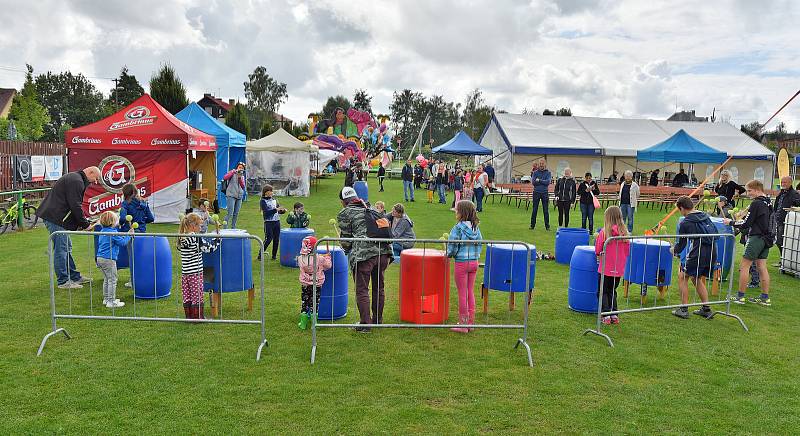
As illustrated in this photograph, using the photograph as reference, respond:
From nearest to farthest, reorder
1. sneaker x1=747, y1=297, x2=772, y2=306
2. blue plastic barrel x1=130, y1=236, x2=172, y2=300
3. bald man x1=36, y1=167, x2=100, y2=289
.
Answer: blue plastic barrel x1=130, y1=236, x2=172, y2=300
bald man x1=36, y1=167, x2=100, y2=289
sneaker x1=747, y1=297, x2=772, y2=306

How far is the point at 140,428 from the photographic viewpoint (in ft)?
14.3

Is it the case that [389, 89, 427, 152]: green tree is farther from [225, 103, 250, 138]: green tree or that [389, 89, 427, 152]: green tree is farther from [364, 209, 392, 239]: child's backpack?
[364, 209, 392, 239]: child's backpack

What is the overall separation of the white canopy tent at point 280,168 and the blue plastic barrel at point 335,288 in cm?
1986

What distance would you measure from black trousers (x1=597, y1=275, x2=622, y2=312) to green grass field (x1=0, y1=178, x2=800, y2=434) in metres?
0.29

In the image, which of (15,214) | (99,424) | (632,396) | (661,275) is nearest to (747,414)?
(632,396)

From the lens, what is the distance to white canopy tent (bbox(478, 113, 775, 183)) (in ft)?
98.2

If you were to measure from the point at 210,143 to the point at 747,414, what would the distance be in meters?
15.8

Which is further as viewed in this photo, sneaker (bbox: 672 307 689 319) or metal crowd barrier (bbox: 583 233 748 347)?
sneaker (bbox: 672 307 689 319)

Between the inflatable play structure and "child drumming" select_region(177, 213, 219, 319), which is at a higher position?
the inflatable play structure

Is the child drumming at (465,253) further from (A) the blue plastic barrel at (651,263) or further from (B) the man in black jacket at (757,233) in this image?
(B) the man in black jacket at (757,233)

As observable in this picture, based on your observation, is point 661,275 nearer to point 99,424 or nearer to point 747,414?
point 747,414

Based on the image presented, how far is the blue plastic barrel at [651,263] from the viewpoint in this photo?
8.04 metres

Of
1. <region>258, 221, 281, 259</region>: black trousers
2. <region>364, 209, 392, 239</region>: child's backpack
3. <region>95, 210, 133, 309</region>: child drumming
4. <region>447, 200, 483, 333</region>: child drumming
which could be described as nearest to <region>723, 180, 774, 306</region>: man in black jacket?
<region>447, 200, 483, 333</region>: child drumming

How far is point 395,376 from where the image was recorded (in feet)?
18.0
